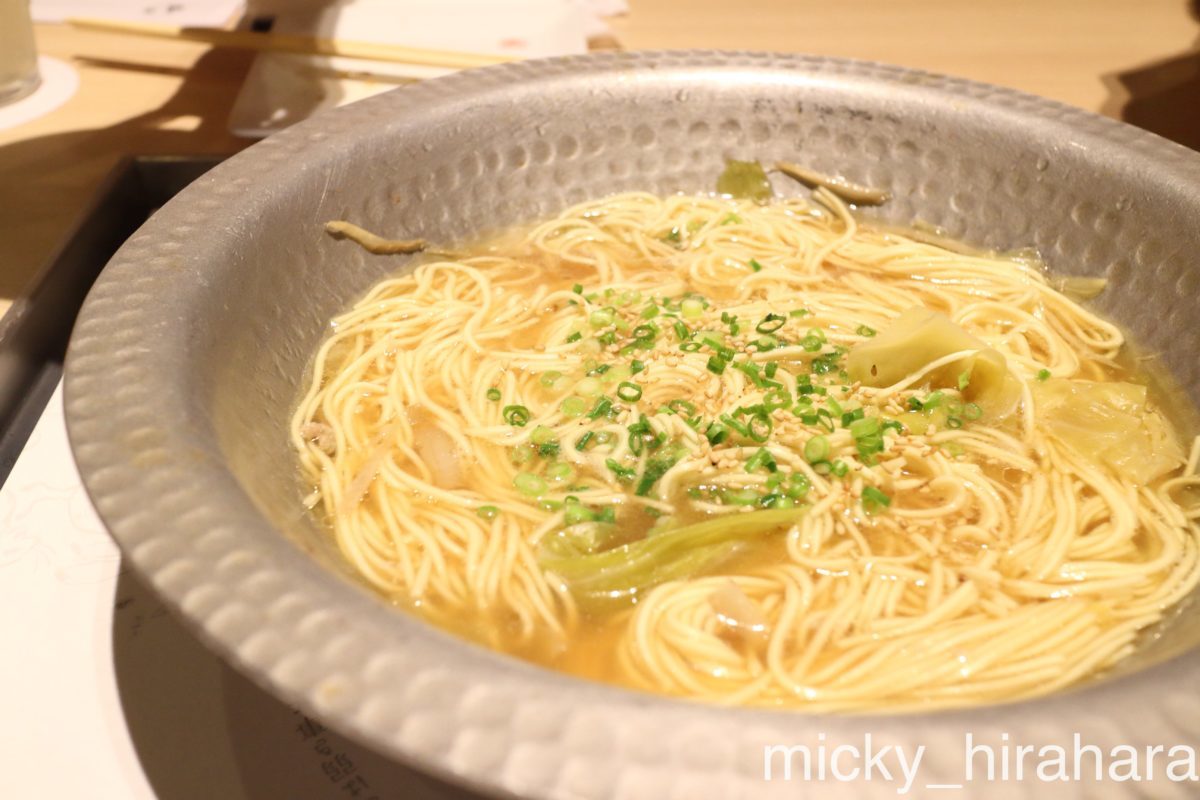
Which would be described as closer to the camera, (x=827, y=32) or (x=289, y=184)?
(x=289, y=184)

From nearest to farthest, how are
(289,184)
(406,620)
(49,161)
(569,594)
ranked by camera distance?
1. (406,620)
2. (569,594)
3. (289,184)
4. (49,161)

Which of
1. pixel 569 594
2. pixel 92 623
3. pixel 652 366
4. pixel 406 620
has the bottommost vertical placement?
pixel 92 623

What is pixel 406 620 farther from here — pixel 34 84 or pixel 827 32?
pixel 827 32

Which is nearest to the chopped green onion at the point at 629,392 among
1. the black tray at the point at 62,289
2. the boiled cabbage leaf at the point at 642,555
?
the boiled cabbage leaf at the point at 642,555

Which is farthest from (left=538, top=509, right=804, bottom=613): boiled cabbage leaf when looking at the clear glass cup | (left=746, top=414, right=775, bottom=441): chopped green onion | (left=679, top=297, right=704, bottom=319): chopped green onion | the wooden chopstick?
the clear glass cup

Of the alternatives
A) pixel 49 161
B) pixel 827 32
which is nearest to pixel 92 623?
pixel 49 161

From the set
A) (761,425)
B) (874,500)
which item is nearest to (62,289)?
(761,425)
